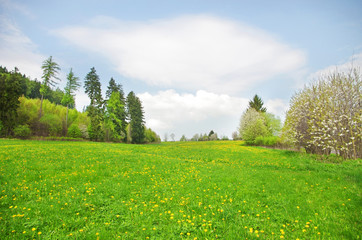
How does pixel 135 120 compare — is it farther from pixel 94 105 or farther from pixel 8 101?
pixel 8 101

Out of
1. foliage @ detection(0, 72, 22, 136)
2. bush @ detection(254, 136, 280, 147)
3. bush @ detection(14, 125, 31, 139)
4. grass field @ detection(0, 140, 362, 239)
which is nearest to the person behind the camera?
grass field @ detection(0, 140, 362, 239)

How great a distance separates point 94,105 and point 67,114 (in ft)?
20.7

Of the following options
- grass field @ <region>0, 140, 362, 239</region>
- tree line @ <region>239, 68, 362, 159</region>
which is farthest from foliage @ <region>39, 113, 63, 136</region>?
tree line @ <region>239, 68, 362, 159</region>

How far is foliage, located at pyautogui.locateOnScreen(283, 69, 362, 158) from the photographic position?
56.1ft

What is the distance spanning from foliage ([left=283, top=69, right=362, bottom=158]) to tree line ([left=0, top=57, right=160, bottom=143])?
4018 cm

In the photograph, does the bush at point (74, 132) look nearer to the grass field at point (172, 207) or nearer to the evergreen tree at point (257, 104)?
the grass field at point (172, 207)

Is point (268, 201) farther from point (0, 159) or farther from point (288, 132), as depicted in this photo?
point (288, 132)

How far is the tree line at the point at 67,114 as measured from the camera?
117 ft

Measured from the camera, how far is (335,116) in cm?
1814

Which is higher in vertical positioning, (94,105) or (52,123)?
(94,105)

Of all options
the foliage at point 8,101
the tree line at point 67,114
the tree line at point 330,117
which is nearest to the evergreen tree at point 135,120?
→ the tree line at point 67,114

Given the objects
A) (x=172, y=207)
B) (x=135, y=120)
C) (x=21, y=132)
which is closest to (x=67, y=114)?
(x=21, y=132)

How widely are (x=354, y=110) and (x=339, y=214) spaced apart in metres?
16.5

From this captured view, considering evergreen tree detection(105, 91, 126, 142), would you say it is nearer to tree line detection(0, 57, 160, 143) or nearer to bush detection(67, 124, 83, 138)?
tree line detection(0, 57, 160, 143)
